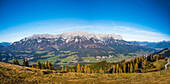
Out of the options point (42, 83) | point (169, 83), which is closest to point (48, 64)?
point (42, 83)

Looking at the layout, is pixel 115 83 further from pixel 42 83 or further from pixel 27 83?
pixel 27 83

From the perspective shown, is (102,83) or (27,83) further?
(102,83)

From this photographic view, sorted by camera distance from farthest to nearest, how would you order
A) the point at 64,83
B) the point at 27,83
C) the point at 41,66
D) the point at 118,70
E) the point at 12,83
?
the point at 118,70 < the point at 41,66 < the point at 64,83 < the point at 27,83 < the point at 12,83

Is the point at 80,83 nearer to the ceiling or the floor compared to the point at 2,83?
nearer to the floor

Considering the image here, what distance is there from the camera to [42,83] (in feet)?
112

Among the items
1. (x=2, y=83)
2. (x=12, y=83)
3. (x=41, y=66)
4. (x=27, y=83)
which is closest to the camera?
(x=2, y=83)

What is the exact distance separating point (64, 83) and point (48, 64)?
72.0 m

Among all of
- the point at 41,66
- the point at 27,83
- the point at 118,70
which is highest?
the point at 27,83

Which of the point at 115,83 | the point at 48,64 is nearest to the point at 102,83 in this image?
the point at 115,83

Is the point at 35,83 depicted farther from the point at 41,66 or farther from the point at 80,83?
the point at 41,66

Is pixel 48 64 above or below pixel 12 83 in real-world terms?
below

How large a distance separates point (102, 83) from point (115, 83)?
4819mm

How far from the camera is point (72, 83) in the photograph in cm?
3662

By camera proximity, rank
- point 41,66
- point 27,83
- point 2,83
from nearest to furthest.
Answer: point 2,83 < point 27,83 < point 41,66
